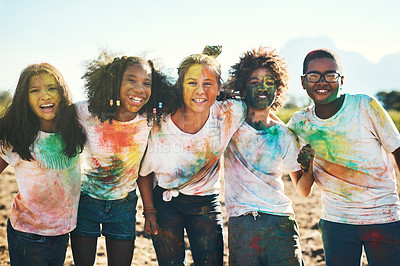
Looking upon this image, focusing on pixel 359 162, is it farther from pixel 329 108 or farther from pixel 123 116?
pixel 123 116

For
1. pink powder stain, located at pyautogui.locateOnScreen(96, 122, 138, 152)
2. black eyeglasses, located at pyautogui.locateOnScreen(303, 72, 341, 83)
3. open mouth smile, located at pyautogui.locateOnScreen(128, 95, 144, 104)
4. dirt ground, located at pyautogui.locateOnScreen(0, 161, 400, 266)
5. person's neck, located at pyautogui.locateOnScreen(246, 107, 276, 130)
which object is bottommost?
dirt ground, located at pyautogui.locateOnScreen(0, 161, 400, 266)

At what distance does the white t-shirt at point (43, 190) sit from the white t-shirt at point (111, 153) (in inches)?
8.8

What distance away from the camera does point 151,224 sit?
285 centimetres

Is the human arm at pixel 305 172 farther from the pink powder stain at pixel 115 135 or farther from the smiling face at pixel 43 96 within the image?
the smiling face at pixel 43 96

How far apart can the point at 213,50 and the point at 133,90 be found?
80 cm

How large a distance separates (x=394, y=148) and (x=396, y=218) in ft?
1.74

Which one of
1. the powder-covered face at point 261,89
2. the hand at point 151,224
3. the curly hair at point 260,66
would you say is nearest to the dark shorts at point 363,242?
the powder-covered face at point 261,89

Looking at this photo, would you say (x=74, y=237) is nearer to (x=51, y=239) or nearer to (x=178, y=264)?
(x=51, y=239)

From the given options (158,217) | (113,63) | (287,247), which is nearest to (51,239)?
(158,217)

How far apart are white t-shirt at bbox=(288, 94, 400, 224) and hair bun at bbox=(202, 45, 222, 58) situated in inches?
40.4

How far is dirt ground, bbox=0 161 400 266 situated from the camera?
166 inches

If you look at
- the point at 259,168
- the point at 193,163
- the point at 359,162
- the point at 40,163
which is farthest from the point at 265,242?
the point at 40,163

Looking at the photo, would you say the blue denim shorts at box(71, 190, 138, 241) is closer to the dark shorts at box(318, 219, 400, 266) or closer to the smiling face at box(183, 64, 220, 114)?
the smiling face at box(183, 64, 220, 114)

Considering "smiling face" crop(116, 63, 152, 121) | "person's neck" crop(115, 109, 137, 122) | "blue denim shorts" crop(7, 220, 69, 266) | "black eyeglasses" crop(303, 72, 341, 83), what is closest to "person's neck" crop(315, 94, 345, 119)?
"black eyeglasses" crop(303, 72, 341, 83)
